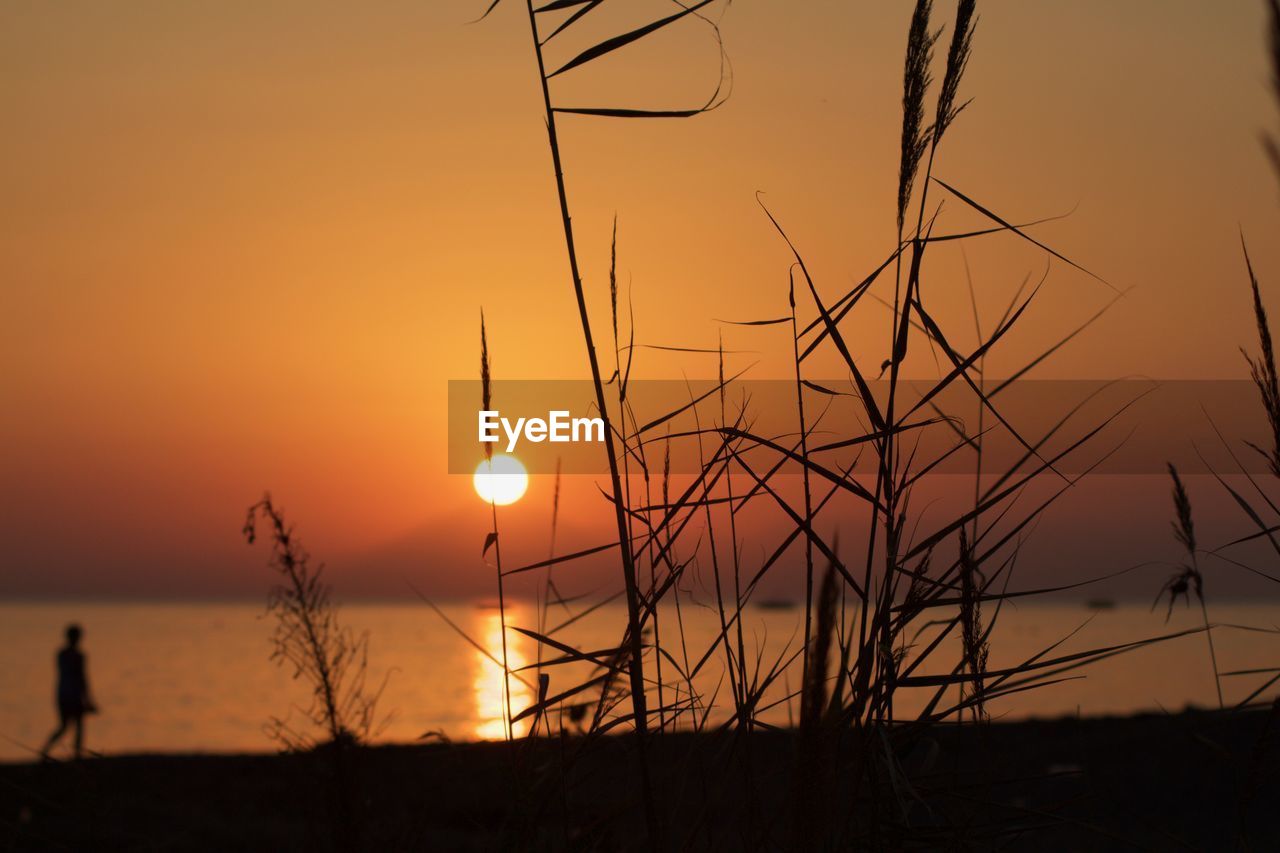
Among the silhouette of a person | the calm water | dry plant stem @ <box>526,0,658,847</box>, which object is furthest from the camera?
the calm water

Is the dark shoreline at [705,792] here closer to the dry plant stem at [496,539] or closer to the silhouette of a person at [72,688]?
the dry plant stem at [496,539]

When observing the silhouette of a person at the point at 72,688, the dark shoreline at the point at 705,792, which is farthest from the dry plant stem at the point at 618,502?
the silhouette of a person at the point at 72,688

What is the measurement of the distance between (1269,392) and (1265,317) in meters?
0.12

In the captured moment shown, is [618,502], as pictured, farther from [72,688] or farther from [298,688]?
[298,688]

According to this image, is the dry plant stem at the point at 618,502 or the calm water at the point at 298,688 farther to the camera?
the calm water at the point at 298,688

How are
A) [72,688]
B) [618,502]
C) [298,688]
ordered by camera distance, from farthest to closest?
[298,688] < [72,688] < [618,502]

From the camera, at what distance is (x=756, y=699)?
5.47 ft

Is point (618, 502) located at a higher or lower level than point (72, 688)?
lower

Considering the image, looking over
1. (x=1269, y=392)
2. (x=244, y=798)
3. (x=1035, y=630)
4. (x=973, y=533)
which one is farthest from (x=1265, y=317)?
(x=1035, y=630)

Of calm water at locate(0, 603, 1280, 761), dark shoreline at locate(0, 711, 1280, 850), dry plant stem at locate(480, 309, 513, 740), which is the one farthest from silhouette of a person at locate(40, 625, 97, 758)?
dry plant stem at locate(480, 309, 513, 740)

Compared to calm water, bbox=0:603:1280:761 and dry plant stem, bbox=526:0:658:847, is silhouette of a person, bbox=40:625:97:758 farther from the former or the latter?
dry plant stem, bbox=526:0:658:847

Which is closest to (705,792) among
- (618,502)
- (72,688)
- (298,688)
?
(618,502)

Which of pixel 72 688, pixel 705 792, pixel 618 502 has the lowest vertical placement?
pixel 705 792

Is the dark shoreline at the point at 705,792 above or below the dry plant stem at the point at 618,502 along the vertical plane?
below
